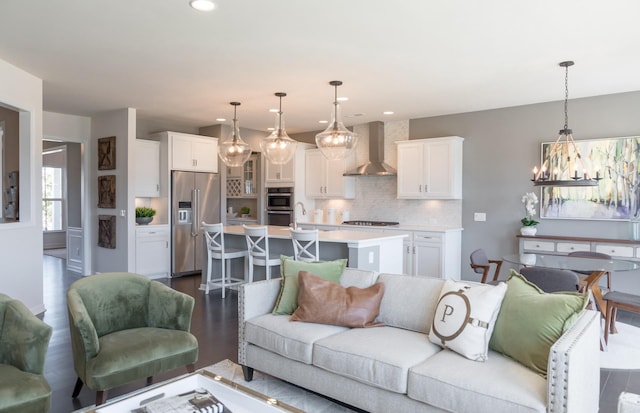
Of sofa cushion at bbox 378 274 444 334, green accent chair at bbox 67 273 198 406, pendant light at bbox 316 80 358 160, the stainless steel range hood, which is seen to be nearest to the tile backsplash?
the stainless steel range hood

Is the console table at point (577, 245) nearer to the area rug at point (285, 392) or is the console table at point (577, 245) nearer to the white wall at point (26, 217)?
the area rug at point (285, 392)

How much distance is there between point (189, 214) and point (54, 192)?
18.8ft

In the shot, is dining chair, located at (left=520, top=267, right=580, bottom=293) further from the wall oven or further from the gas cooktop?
the wall oven

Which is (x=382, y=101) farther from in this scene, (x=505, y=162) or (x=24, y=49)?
(x=24, y=49)

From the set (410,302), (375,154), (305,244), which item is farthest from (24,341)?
(375,154)

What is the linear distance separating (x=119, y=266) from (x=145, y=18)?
481cm

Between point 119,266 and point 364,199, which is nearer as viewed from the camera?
point 119,266

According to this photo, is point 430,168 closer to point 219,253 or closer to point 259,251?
point 259,251

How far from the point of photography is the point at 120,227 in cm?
704

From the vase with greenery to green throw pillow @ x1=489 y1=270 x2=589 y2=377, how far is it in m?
3.86

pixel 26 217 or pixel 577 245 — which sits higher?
pixel 26 217

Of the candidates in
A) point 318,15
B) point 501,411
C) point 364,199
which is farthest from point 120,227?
point 501,411

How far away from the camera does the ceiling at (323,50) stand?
127 inches

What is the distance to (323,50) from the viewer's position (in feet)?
13.3
